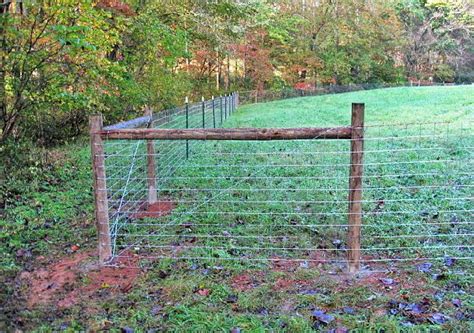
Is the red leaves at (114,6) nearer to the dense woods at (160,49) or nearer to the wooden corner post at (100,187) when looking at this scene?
the dense woods at (160,49)

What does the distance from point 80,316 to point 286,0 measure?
113 feet

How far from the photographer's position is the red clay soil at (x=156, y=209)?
17.3 ft

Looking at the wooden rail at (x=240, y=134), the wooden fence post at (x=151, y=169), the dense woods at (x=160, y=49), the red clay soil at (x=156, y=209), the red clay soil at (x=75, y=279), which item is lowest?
the red clay soil at (x=75, y=279)

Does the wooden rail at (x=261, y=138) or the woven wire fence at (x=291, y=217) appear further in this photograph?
the woven wire fence at (x=291, y=217)

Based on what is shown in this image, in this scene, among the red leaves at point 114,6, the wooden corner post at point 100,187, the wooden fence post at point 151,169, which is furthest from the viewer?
the red leaves at point 114,6

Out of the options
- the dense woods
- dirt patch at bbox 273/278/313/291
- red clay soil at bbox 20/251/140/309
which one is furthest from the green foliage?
red clay soil at bbox 20/251/140/309

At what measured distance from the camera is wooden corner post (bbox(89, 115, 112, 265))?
3.92 m

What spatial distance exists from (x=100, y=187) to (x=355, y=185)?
2315 mm

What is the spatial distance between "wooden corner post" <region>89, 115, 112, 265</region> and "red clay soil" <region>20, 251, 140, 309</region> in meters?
0.19

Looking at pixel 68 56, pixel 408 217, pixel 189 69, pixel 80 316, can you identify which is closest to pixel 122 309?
pixel 80 316

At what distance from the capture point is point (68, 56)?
773 cm

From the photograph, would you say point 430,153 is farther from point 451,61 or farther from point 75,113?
point 451,61

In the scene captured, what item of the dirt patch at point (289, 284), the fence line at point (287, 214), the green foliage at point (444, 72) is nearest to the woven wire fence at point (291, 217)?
the fence line at point (287, 214)

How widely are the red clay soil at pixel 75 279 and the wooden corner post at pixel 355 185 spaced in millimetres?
1914
